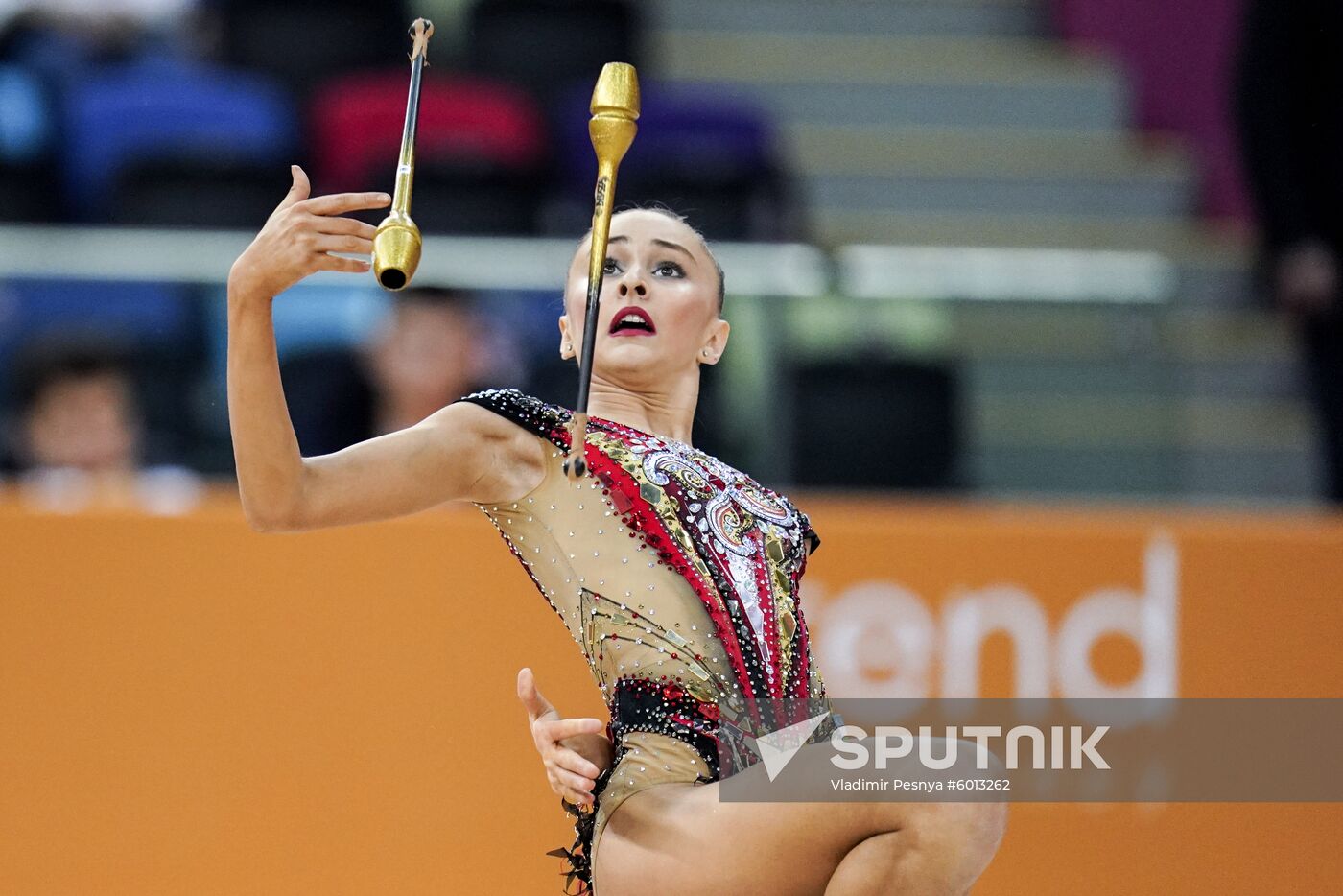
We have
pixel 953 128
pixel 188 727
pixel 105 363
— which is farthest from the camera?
pixel 953 128

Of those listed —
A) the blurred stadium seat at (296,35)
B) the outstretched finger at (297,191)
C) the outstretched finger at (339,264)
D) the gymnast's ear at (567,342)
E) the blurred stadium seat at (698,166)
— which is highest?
the blurred stadium seat at (296,35)

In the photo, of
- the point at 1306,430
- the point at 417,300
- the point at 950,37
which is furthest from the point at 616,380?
the point at 950,37

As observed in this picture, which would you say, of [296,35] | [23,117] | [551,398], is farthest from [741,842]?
[296,35]

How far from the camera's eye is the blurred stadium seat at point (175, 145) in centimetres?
536

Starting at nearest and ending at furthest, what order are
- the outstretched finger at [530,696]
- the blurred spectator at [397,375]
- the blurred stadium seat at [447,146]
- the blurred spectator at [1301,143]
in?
1. the outstretched finger at [530,696]
2. the blurred spectator at [397,375]
3. the blurred spectator at [1301,143]
4. the blurred stadium seat at [447,146]

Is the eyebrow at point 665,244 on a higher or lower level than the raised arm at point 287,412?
higher

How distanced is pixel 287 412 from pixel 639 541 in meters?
0.55

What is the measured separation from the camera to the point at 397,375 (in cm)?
457

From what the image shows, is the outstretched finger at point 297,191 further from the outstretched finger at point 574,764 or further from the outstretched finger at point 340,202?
→ the outstretched finger at point 574,764

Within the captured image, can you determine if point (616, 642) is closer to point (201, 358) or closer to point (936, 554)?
point (936, 554)

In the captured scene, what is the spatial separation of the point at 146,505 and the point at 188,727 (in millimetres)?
455

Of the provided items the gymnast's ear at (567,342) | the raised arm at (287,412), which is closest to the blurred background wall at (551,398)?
the gymnast's ear at (567,342)

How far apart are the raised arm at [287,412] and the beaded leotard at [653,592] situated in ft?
0.85

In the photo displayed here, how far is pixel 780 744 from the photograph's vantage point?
2461mm
